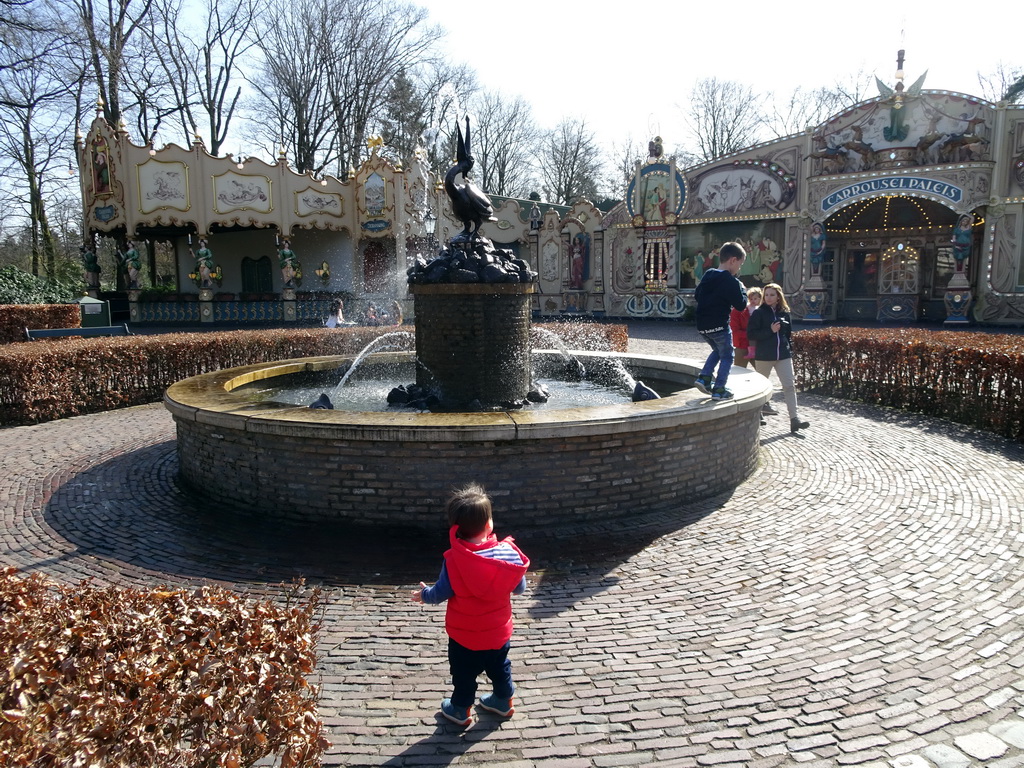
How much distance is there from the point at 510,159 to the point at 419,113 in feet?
51.0

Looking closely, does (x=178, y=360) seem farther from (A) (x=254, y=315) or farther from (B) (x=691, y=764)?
(A) (x=254, y=315)

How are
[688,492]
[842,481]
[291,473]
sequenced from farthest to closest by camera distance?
[842,481], [688,492], [291,473]

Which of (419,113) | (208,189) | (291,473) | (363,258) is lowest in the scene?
(291,473)

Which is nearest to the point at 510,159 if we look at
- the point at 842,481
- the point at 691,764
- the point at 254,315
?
the point at 254,315

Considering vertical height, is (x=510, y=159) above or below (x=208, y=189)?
above

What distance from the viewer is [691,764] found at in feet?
9.83

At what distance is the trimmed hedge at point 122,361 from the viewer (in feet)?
34.8

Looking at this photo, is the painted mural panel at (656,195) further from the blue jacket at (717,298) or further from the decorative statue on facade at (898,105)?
the blue jacket at (717,298)

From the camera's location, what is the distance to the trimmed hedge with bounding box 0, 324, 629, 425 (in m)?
10.6

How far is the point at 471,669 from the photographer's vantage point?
3.18 m

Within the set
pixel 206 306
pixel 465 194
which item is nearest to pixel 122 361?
pixel 465 194

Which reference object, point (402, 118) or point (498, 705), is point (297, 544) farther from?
point (402, 118)

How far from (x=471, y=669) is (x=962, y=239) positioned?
978 inches

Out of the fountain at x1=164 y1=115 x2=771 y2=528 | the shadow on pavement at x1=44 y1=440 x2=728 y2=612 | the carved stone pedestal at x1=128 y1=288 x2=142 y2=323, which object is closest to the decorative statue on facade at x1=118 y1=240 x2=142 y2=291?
the carved stone pedestal at x1=128 y1=288 x2=142 y2=323
